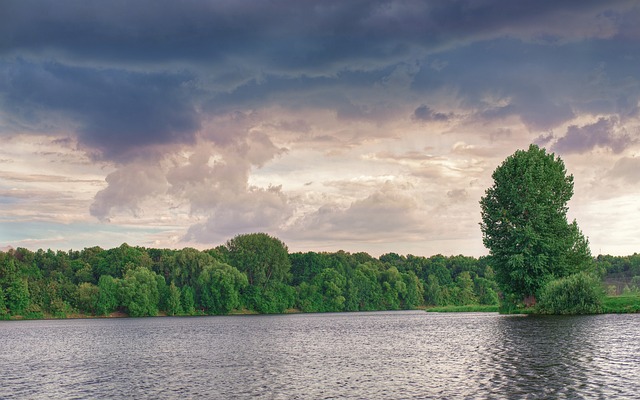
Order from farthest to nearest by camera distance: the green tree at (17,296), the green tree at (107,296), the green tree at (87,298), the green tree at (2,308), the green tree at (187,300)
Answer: the green tree at (187,300), the green tree at (87,298), the green tree at (107,296), the green tree at (17,296), the green tree at (2,308)

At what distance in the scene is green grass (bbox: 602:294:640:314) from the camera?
93.0 meters

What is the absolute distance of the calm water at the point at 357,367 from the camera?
3522 cm

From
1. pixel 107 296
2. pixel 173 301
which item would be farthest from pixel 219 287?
pixel 107 296

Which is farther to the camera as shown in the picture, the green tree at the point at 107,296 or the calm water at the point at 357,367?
the green tree at the point at 107,296

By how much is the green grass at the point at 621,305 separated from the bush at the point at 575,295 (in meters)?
2.49

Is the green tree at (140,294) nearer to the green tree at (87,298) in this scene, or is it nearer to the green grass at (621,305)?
the green tree at (87,298)

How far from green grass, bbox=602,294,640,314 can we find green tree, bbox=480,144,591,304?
7070 millimetres

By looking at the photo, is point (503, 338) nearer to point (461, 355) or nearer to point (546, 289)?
point (461, 355)

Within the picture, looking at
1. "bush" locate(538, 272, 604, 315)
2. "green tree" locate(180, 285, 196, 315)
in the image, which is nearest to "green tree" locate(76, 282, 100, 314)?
"green tree" locate(180, 285, 196, 315)

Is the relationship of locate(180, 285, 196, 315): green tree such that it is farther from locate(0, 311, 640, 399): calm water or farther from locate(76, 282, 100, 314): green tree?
locate(0, 311, 640, 399): calm water

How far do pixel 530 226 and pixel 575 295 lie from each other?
40.3 ft

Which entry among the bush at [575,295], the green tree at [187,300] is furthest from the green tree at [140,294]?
the bush at [575,295]

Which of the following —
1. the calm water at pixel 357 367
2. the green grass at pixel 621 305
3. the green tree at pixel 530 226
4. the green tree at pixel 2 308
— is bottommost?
the calm water at pixel 357 367

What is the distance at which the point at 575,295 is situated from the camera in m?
90.9
